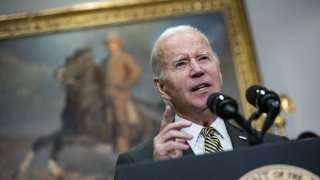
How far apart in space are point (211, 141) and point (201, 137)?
0.06 meters

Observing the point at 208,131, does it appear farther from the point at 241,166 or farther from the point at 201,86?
the point at 241,166

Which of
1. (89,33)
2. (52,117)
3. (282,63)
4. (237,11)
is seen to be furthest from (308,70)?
(52,117)

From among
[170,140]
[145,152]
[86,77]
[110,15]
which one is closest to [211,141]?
[145,152]

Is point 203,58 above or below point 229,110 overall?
above

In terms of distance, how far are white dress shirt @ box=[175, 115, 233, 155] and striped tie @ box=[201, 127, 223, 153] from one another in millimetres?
17

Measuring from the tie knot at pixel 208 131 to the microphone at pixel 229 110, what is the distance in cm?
40

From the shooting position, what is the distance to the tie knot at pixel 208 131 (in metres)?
1.63

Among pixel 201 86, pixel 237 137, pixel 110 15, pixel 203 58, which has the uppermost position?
pixel 110 15

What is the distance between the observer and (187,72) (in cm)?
179

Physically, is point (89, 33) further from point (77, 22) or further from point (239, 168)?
point (239, 168)

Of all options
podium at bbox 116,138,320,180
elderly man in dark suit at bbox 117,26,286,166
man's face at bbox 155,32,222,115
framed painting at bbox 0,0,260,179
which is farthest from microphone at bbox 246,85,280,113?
framed painting at bbox 0,0,260,179

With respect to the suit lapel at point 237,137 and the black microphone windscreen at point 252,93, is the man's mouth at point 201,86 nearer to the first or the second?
the suit lapel at point 237,137

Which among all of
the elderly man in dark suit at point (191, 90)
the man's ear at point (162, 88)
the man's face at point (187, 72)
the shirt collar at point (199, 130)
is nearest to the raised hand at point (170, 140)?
the elderly man in dark suit at point (191, 90)

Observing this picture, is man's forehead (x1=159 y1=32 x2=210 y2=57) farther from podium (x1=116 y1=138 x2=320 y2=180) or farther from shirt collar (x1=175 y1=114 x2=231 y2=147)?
podium (x1=116 y1=138 x2=320 y2=180)
